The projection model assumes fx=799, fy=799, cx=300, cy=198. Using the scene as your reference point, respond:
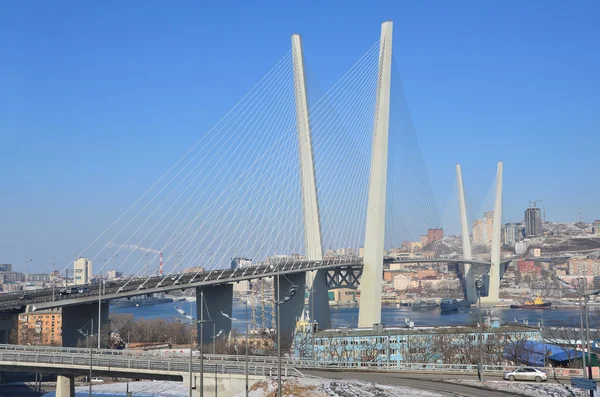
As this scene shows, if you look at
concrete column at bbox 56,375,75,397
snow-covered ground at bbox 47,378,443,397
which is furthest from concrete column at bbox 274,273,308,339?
snow-covered ground at bbox 47,378,443,397

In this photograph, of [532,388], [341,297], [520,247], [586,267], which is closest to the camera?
[532,388]

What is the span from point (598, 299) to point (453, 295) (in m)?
15.8

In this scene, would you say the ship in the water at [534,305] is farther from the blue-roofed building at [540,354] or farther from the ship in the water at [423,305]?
the blue-roofed building at [540,354]

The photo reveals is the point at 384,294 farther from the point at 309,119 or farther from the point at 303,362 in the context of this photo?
the point at 303,362

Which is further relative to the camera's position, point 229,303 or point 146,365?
point 229,303

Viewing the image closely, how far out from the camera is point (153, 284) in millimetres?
27047

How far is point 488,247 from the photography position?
321 feet

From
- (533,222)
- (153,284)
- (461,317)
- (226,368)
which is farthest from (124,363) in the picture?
(533,222)

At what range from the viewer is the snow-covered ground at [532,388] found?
47.5 feet

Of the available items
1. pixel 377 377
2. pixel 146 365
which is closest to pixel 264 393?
pixel 377 377

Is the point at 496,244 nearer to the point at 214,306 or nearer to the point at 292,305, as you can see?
the point at 292,305

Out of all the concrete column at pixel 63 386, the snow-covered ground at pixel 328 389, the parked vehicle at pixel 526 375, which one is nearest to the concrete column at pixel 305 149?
the concrete column at pixel 63 386

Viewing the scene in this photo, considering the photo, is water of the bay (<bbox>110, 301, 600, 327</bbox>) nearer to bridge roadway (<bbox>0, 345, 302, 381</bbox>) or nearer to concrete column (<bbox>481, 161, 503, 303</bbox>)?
concrete column (<bbox>481, 161, 503, 303</bbox>)

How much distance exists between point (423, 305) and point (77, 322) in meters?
60.6
